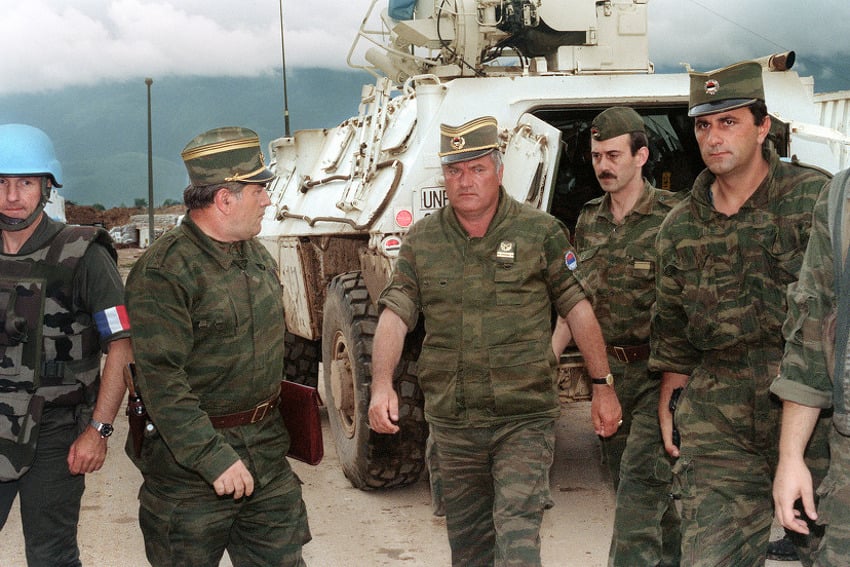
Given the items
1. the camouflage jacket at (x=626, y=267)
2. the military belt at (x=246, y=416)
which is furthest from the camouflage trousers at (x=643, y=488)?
the military belt at (x=246, y=416)

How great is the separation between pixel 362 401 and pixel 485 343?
2.24 m

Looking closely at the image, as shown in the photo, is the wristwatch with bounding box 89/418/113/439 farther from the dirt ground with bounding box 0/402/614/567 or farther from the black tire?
the black tire

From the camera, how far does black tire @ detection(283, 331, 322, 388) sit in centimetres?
869

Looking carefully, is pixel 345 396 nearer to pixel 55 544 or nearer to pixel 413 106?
pixel 413 106

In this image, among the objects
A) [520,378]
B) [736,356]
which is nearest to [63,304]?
[520,378]

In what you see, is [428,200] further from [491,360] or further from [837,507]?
[837,507]

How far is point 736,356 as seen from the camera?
3422mm

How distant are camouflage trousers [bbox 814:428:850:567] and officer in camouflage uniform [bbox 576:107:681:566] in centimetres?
158

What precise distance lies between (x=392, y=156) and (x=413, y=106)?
34 centimetres

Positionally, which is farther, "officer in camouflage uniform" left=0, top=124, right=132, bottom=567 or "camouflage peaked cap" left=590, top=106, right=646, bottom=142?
"camouflage peaked cap" left=590, top=106, right=646, bottom=142

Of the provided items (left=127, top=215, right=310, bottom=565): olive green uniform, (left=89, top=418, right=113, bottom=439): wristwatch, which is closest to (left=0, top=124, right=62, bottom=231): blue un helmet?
(left=127, top=215, right=310, bottom=565): olive green uniform

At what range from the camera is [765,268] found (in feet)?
11.2

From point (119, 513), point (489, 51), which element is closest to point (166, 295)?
point (119, 513)

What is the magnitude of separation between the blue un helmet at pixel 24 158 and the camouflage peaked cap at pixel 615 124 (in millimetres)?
2292
